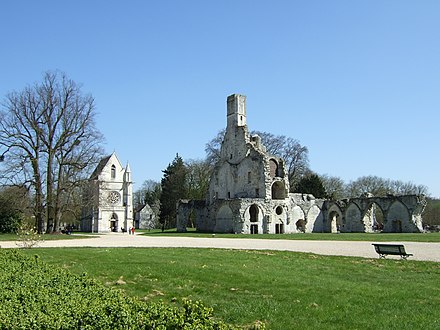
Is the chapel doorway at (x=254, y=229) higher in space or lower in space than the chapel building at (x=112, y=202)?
lower

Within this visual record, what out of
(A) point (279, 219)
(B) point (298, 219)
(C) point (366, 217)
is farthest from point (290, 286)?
(B) point (298, 219)

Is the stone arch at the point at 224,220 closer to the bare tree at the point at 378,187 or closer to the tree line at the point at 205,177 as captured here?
the tree line at the point at 205,177

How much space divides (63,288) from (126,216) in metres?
61.8

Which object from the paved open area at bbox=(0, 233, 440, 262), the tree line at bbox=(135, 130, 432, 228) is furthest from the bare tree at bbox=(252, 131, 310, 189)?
the paved open area at bbox=(0, 233, 440, 262)

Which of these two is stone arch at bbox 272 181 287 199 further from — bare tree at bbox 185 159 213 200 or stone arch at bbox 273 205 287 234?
bare tree at bbox 185 159 213 200

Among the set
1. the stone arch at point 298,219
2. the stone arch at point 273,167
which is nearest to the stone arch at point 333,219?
the stone arch at point 298,219

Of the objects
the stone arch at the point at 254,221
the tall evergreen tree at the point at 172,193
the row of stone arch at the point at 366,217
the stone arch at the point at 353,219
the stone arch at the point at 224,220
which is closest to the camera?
the stone arch at the point at 254,221

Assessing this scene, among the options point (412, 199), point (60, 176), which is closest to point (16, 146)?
point (60, 176)

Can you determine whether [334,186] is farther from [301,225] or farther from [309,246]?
[309,246]

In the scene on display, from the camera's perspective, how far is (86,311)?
5.37 metres

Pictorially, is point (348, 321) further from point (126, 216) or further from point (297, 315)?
point (126, 216)

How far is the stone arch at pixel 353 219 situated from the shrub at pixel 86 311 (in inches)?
2183

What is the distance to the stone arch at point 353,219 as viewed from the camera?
5859 centimetres

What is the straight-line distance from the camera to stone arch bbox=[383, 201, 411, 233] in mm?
53719
